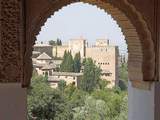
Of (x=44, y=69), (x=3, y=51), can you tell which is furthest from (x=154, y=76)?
(x=44, y=69)

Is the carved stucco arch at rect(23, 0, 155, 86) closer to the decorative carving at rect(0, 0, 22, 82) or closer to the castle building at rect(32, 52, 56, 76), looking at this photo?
the decorative carving at rect(0, 0, 22, 82)

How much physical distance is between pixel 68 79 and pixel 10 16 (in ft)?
67.5

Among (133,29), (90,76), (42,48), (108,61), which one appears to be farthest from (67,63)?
(133,29)

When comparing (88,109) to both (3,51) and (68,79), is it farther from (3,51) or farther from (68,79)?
(3,51)

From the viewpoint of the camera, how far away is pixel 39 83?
2095cm

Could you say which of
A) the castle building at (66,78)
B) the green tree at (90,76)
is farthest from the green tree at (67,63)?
the green tree at (90,76)

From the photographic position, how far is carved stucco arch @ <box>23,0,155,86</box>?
12.2 feet

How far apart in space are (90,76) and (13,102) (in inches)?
846

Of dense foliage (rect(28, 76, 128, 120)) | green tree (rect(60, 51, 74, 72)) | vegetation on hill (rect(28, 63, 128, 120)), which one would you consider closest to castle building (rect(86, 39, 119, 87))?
green tree (rect(60, 51, 74, 72))

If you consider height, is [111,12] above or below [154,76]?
above

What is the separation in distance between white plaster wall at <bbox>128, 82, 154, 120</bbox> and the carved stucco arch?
0.49 feet

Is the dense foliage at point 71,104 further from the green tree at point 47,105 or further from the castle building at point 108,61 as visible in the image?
the castle building at point 108,61

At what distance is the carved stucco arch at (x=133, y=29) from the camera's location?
12.2 ft

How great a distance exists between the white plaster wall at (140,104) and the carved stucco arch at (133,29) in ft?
0.49
